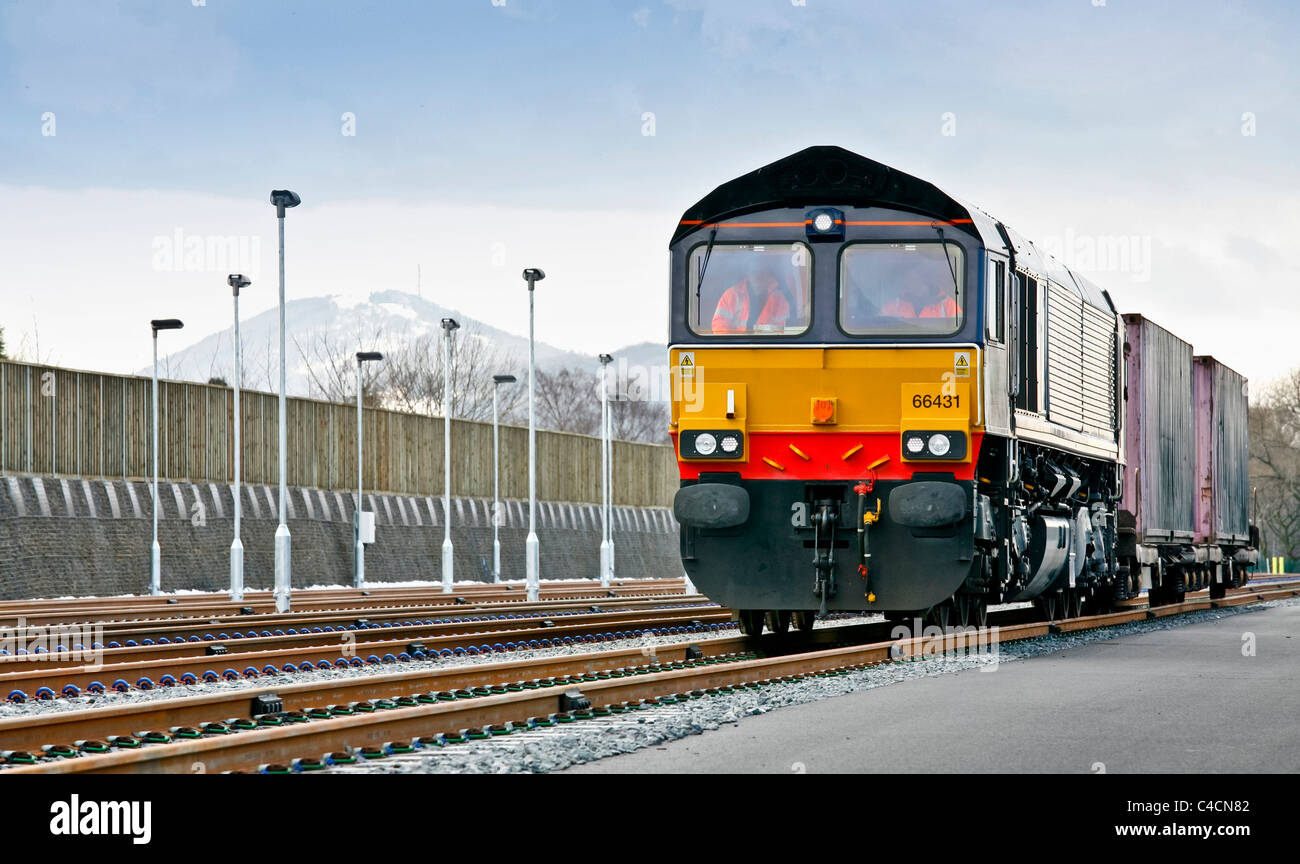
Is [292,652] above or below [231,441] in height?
below

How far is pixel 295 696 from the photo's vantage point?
440 inches

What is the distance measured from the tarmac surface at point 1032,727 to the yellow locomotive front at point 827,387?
158cm

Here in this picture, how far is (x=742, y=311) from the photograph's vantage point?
15430mm

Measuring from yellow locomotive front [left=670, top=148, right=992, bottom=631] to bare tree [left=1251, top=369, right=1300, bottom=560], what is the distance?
256 ft

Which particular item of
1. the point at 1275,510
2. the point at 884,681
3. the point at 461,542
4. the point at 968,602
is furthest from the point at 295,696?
the point at 1275,510

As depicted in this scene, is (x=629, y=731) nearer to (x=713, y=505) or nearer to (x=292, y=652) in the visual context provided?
(x=713, y=505)

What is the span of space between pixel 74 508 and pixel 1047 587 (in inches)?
1016

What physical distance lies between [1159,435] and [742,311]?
11734 millimetres

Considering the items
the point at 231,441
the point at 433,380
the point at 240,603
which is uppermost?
the point at 433,380

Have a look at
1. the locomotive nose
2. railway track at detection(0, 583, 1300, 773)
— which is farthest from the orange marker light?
railway track at detection(0, 583, 1300, 773)

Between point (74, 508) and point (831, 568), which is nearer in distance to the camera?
point (831, 568)

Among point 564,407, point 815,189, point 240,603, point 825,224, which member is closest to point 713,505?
point 825,224

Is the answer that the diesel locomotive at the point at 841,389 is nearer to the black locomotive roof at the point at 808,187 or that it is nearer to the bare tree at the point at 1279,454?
the black locomotive roof at the point at 808,187

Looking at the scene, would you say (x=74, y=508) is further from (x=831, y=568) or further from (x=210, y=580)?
(x=831, y=568)
